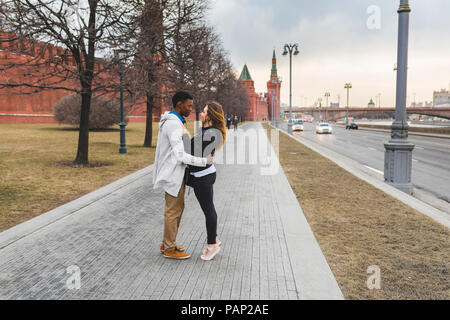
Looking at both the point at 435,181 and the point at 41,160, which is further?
the point at 41,160

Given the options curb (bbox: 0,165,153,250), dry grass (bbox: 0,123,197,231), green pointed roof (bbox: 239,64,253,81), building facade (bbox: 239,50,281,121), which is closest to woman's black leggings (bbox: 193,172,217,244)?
curb (bbox: 0,165,153,250)

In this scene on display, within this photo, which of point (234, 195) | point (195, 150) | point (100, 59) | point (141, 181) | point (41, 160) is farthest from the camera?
point (41, 160)

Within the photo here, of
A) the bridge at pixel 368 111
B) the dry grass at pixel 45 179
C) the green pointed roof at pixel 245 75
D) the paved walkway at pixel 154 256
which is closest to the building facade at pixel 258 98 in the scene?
the green pointed roof at pixel 245 75

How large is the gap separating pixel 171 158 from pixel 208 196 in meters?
0.62

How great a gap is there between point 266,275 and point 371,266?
3.98ft

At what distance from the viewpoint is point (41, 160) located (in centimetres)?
1375

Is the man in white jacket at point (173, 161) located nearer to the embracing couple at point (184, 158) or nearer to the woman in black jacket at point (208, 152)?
the embracing couple at point (184, 158)

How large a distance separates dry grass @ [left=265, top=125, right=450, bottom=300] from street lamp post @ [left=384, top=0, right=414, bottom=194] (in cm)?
77

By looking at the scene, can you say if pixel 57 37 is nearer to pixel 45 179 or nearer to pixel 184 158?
pixel 45 179

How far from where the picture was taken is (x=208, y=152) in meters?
4.01

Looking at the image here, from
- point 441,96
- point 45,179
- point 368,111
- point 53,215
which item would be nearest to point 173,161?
point 53,215

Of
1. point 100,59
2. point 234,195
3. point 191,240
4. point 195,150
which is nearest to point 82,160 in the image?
point 100,59
